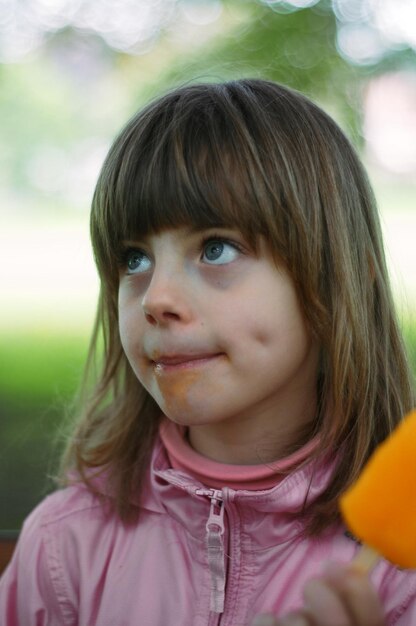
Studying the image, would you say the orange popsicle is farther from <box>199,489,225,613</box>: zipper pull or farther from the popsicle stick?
<box>199,489,225,613</box>: zipper pull

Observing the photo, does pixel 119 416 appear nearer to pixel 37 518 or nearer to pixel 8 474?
pixel 37 518

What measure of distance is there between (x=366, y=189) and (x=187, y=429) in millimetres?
521

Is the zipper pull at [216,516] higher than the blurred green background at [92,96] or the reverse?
the reverse

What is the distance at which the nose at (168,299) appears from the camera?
109cm

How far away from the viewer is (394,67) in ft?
10.6

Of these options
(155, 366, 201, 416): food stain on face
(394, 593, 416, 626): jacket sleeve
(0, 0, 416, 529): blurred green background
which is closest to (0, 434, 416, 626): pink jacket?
(394, 593, 416, 626): jacket sleeve

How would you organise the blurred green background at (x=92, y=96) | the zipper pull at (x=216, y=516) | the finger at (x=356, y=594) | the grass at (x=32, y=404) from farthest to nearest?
1. the blurred green background at (x=92, y=96)
2. the grass at (x=32, y=404)
3. the zipper pull at (x=216, y=516)
4. the finger at (x=356, y=594)

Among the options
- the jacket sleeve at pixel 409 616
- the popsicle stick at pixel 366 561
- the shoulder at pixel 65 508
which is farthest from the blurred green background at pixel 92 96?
the popsicle stick at pixel 366 561

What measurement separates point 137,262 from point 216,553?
1.53ft

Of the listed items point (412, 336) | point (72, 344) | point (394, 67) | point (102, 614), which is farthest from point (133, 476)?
point (394, 67)

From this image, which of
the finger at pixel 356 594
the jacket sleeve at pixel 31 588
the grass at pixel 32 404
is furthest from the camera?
the grass at pixel 32 404

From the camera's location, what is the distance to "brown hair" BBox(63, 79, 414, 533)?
3.71 ft

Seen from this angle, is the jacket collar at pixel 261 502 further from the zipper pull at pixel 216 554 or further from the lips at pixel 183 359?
the lips at pixel 183 359

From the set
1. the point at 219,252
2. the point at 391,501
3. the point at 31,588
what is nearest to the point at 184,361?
the point at 219,252
